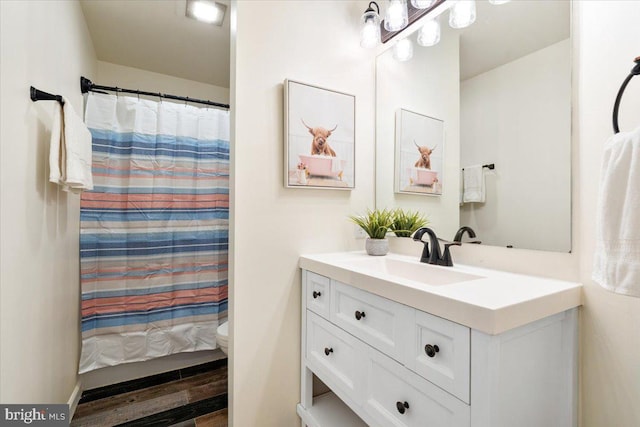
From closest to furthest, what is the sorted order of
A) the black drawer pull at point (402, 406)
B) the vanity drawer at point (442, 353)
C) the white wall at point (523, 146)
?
the vanity drawer at point (442, 353) → the black drawer pull at point (402, 406) → the white wall at point (523, 146)

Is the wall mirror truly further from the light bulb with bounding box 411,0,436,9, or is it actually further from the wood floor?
the wood floor

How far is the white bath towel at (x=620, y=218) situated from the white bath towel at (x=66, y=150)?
1.96 meters

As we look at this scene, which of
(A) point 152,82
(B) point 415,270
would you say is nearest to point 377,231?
(B) point 415,270

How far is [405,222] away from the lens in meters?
1.58

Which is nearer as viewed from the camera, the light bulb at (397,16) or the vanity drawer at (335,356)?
the vanity drawer at (335,356)

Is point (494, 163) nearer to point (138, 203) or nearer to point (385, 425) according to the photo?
point (385, 425)

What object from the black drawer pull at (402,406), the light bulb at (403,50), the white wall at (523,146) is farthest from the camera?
the light bulb at (403,50)

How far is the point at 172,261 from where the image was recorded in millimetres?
2195

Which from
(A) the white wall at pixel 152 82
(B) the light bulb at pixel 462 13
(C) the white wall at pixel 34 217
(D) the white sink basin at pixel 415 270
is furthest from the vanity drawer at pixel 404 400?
(A) the white wall at pixel 152 82

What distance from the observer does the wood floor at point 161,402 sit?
168 centimetres

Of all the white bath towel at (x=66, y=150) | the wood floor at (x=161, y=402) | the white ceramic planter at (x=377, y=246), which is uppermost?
the white bath towel at (x=66, y=150)

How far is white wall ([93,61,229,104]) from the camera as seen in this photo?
246 centimetres

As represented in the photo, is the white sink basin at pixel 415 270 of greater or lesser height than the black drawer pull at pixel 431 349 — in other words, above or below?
above

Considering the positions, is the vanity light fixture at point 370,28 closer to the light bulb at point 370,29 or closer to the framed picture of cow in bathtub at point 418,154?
the light bulb at point 370,29
